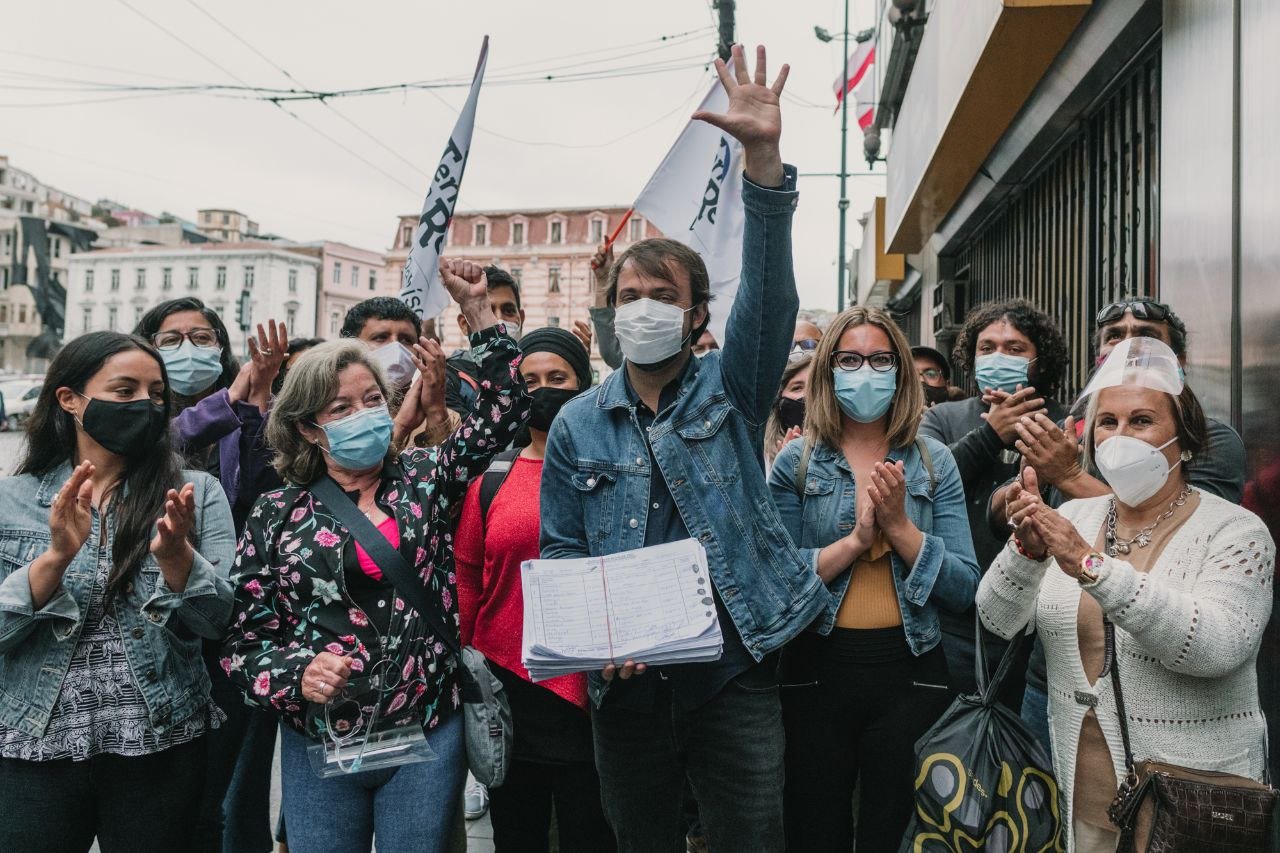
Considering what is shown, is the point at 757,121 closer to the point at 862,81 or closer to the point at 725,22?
the point at 725,22

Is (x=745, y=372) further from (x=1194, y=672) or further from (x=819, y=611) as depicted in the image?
(x=1194, y=672)

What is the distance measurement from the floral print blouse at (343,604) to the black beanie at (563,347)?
0.74 metres

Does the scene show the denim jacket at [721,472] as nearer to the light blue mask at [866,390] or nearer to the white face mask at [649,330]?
the white face mask at [649,330]

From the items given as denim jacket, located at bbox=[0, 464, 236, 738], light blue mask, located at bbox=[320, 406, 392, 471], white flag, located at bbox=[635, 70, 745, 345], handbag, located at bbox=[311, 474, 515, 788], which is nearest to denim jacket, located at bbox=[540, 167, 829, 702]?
handbag, located at bbox=[311, 474, 515, 788]

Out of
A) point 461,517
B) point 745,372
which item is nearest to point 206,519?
point 461,517

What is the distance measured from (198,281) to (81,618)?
85807 mm

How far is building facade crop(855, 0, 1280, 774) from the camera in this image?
338 centimetres

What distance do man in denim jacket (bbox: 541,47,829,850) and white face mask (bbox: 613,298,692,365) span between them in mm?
26

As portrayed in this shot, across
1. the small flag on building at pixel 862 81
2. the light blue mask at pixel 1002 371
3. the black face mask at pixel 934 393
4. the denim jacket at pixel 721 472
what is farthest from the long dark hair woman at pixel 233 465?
the small flag on building at pixel 862 81

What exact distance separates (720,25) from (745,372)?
28.9 ft

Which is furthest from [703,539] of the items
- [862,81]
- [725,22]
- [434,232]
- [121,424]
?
[862,81]

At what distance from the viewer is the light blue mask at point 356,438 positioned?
3051 mm

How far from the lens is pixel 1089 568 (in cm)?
239

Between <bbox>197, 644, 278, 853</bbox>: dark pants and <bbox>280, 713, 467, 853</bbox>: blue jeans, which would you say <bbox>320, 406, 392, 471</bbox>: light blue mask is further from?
<bbox>197, 644, 278, 853</bbox>: dark pants
